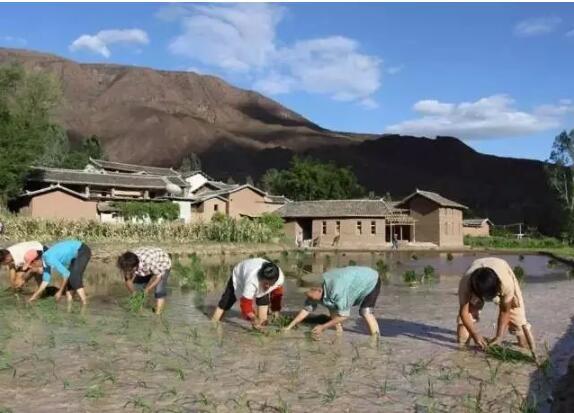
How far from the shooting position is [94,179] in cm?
5103

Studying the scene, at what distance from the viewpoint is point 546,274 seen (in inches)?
860

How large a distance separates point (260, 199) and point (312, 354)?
2105 inches

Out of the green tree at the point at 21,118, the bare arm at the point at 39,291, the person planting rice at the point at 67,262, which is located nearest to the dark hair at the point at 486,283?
the person planting rice at the point at 67,262

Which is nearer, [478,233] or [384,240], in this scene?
[384,240]

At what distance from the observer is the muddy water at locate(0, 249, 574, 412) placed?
5.11m

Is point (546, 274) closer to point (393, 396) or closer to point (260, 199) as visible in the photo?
point (393, 396)

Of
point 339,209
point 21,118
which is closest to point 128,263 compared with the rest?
point 21,118

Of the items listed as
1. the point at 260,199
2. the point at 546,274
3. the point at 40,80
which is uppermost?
the point at 40,80

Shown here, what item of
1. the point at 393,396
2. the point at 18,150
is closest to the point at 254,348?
the point at 393,396

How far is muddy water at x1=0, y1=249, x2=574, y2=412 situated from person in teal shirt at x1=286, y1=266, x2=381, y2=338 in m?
0.38

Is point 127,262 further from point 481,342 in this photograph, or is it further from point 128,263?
point 481,342

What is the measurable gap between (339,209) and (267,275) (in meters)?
43.8

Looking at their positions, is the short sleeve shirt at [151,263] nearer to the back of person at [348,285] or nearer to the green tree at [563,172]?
the back of person at [348,285]

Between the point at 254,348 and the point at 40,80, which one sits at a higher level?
the point at 40,80
